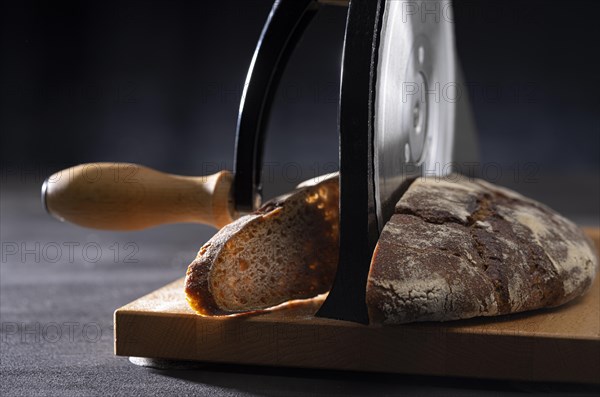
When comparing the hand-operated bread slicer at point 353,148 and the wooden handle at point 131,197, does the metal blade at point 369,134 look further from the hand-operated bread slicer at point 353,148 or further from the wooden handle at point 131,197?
the wooden handle at point 131,197

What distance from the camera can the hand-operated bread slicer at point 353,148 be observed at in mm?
1068

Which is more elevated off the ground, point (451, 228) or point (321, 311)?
point (451, 228)

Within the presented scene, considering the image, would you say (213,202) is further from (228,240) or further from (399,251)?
(399,251)

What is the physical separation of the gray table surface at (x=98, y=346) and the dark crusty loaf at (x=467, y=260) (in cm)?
10

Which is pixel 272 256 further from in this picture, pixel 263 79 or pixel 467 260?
pixel 263 79

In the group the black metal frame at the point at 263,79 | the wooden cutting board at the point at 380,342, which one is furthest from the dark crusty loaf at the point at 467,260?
the black metal frame at the point at 263,79

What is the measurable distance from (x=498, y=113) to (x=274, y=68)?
4.05m

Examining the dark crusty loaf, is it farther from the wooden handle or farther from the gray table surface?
the wooden handle

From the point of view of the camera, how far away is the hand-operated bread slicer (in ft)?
3.51

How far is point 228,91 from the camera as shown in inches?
198

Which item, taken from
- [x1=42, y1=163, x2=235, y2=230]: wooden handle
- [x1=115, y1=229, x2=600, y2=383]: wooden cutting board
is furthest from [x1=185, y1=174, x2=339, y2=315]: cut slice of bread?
[x1=42, y1=163, x2=235, y2=230]: wooden handle

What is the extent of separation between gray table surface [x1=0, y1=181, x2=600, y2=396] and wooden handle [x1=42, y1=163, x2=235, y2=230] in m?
0.19

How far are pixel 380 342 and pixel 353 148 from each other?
24 cm

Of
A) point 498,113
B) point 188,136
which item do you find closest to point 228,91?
point 188,136
